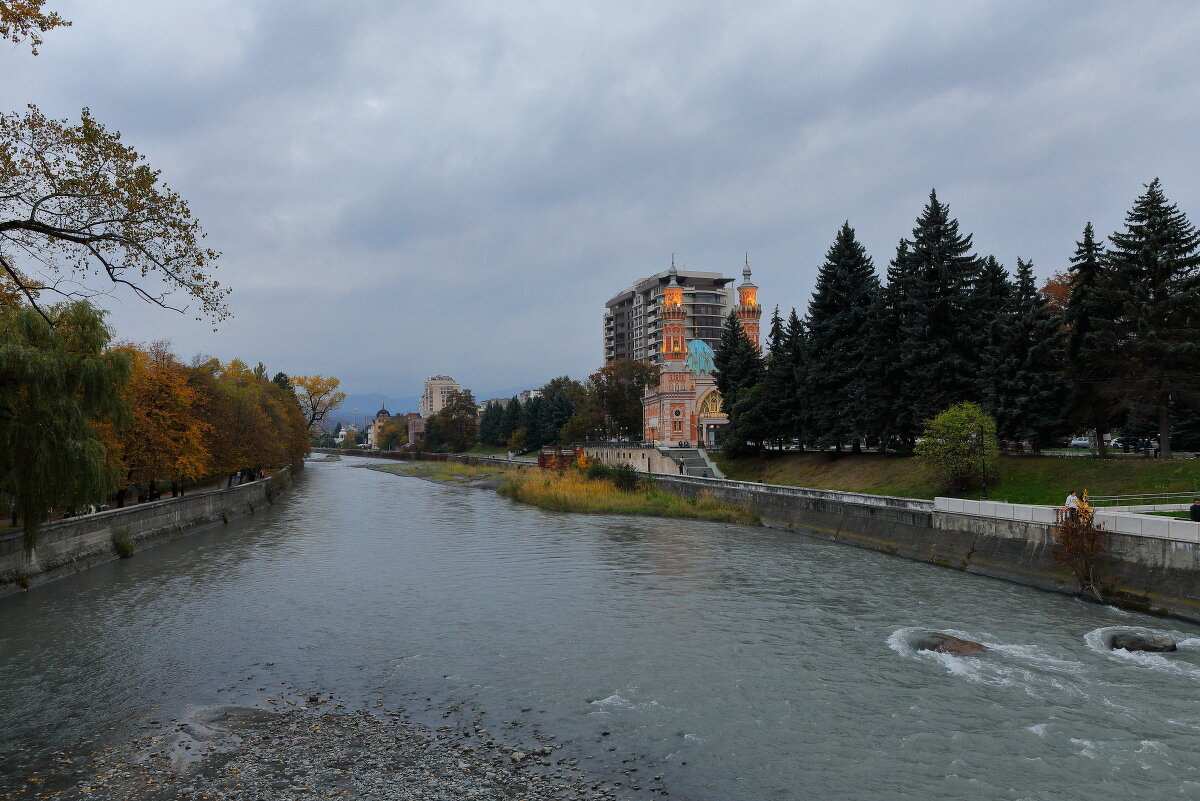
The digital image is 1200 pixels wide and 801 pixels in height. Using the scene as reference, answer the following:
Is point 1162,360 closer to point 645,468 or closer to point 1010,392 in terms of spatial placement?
point 1010,392

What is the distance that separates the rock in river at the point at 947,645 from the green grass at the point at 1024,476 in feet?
57.9

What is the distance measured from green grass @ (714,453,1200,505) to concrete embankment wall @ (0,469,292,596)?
36259mm

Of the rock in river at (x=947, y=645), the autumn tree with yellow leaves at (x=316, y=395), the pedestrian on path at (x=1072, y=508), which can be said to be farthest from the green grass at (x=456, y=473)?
the rock in river at (x=947, y=645)

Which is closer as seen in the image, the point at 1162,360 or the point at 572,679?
the point at 572,679

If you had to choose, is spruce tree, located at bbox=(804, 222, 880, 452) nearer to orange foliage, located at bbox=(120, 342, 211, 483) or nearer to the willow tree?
orange foliage, located at bbox=(120, 342, 211, 483)

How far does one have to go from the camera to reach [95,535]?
29.9 m

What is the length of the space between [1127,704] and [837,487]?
108 ft

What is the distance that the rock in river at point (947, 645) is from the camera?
668 inches

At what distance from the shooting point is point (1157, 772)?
11.4 metres

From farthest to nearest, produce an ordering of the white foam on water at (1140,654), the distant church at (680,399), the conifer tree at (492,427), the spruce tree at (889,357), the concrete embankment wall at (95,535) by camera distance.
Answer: the conifer tree at (492,427), the distant church at (680,399), the spruce tree at (889,357), the concrete embankment wall at (95,535), the white foam on water at (1140,654)

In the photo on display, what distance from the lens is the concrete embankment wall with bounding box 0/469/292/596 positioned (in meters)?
24.4

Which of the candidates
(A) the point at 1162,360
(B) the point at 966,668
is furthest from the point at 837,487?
(B) the point at 966,668

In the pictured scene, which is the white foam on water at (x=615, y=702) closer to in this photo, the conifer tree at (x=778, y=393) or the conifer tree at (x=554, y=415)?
the conifer tree at (x=778, y=393)

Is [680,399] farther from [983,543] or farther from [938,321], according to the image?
[983,543]
